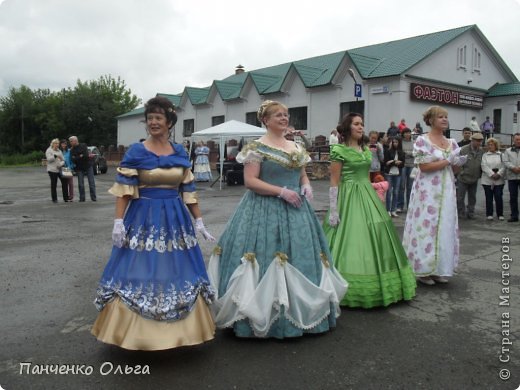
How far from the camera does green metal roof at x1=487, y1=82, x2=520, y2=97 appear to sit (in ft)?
94.5

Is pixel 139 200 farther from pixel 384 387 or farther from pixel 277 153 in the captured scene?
pixel 384 387

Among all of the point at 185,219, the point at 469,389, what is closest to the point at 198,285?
the point at 185,219

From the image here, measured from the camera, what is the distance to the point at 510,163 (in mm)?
10930

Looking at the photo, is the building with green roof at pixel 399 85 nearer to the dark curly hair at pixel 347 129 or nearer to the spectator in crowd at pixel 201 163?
the spectator in crowd at pixel 201 163

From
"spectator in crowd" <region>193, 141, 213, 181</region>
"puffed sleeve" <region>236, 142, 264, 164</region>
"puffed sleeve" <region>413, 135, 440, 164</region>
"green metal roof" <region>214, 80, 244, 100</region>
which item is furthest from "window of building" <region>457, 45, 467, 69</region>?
"puffed sleeve" <region>236, 142, 264, 164</region>

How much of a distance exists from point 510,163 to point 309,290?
869cm

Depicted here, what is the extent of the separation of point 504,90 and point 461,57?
140 inches

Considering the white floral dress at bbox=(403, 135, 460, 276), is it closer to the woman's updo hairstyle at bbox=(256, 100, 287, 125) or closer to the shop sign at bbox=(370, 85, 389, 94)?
the woman's updo hairstyle at bbox=(256, 100, 287, 125)

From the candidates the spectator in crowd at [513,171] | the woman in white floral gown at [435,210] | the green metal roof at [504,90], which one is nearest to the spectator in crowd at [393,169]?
the spectator in crowd at [513,171]

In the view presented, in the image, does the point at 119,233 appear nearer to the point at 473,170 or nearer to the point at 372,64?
the point at 473,170

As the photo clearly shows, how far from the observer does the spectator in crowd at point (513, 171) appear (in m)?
10.7

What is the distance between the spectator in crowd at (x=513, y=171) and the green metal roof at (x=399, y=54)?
1425 centimetres

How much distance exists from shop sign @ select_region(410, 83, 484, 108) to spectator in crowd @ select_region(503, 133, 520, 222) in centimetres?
1482

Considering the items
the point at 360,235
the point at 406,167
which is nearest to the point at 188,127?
the point at 406,167
